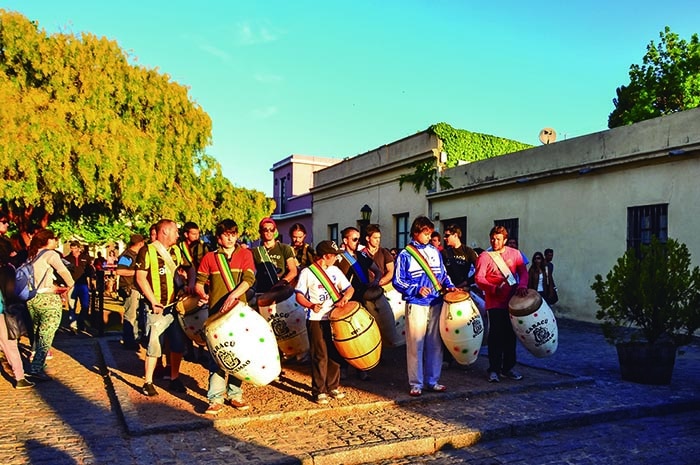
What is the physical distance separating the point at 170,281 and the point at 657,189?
1057 cm

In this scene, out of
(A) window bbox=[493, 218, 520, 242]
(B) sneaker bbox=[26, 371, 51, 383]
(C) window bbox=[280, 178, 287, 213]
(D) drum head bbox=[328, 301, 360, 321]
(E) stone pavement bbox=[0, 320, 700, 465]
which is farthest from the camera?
(C) window bbox=[280, 178, 287, 213]

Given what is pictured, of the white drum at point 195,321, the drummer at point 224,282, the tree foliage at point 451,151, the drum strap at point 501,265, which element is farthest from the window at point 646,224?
the drummer at point 224,282

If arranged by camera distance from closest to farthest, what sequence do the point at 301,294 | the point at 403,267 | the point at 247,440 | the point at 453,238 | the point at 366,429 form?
the point at 247,440 → the point at 366,429 → the point at 301,294 → the point at 403,267 → the point at 453,238

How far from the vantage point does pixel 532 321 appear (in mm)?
7027

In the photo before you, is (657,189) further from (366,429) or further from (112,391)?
(112,391)

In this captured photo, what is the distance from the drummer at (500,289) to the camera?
7176 mm

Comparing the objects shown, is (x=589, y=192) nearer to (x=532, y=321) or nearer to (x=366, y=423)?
(x=532, y=321)

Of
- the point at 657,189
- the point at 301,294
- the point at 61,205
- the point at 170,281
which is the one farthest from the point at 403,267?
the point at 61,205

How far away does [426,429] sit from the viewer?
17.7ft

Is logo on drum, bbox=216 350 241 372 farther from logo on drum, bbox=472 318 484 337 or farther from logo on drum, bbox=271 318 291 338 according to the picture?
logo on drum, bbox=472 318 484 337

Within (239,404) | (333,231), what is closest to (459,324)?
(239,404)

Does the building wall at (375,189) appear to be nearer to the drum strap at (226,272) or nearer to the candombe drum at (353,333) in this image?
the candombe drum at (353,333)

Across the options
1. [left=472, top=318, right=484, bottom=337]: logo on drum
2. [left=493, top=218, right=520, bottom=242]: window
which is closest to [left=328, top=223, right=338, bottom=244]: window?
[left=493, top=218, right=520, bottom=242]: window

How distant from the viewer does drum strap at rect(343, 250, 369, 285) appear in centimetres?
725
